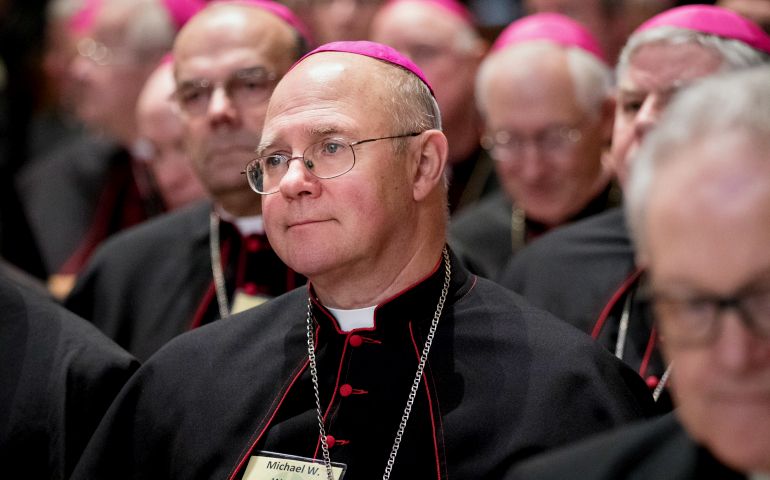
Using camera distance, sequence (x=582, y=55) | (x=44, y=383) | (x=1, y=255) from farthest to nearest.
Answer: (x=1, y=255) → (x=582, y=55) → (x=44, y=383)

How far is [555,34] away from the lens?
14.3 ft

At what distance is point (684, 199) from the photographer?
1.51 m

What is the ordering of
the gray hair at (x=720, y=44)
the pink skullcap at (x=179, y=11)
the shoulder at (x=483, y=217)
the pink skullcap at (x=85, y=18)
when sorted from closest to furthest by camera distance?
the gray hair at (x=720, y=44) → the shoulder at (x=483, y=217) → the pink skullcap at (x=179, y=11) → the pink skullcap at (x=85, y=18)

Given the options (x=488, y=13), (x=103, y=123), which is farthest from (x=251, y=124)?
(x=488, y=13)

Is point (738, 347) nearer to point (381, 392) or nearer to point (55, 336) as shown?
point (381, 392)

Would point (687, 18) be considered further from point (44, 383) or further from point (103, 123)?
point (103, 123)

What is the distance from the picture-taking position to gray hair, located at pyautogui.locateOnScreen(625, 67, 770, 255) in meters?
1.50

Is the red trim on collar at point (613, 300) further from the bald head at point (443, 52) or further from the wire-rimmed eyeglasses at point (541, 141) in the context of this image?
the bald head at point (443, 52)

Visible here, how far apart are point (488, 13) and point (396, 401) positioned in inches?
191

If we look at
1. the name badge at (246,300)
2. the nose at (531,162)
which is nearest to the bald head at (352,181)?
the name badge at (246,300)

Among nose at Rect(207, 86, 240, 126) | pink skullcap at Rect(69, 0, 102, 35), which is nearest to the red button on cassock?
nose at Rect(207, 86, 240, 126)

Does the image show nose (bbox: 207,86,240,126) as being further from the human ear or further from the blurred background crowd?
the human ear

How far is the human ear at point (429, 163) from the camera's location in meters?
2.45

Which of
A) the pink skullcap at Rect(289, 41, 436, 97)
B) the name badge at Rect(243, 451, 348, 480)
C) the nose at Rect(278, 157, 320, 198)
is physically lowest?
the name badge at Rect(243, 451, 348, 480)
